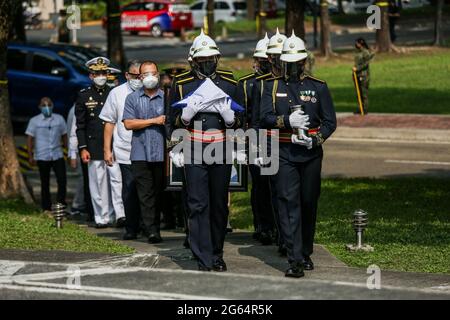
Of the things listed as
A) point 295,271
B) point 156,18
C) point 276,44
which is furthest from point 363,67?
point 156,18

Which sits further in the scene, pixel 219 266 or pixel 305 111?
pixel 219 266

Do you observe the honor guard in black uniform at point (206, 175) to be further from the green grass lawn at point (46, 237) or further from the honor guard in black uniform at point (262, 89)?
the green grass lawn at point (46, 237)

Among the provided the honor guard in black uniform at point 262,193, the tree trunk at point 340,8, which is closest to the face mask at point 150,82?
the honor guard in black uniform at point 262,193

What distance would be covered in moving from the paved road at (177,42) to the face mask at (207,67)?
32017 mm

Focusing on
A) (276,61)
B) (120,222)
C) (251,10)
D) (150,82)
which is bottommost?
(251,10)

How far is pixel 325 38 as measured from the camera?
131 feet

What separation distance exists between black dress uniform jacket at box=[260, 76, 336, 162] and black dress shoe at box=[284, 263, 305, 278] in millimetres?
912

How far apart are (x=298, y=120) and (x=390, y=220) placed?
4.40 m

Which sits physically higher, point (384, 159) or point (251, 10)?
point (384, 159)

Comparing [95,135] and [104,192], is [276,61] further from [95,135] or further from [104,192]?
[104,192]

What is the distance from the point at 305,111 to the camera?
36.0 feet

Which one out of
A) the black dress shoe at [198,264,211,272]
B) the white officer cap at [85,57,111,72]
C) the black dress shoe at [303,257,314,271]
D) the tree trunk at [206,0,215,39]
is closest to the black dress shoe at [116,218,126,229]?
the white officer cap at [85,57,111,72]
